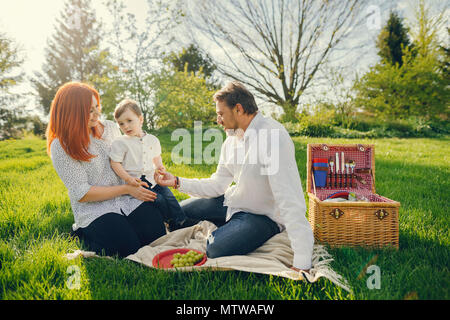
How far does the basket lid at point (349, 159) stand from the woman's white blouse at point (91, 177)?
5.87 feet

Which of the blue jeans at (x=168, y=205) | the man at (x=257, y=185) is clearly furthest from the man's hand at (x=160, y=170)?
the man at (x=257, y=185)

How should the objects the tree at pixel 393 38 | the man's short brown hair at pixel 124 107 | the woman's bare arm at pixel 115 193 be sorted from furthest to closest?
the tree at pixel 393 38 < the man's short brown hair at pixel 124 107 < the woman's bare arm at pixel 115 193

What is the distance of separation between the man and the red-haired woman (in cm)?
73

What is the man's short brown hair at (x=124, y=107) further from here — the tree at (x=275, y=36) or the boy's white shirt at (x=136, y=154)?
the tree at (x=275, y=36)

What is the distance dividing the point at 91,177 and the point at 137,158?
42 cm

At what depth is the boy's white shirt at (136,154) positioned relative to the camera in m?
2.46

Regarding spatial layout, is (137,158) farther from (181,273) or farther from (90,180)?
(181,273)

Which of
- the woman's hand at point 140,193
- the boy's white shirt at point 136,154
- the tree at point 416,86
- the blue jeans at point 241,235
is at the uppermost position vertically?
the tree at point 416,86

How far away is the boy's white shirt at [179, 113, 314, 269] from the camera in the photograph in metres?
1.90

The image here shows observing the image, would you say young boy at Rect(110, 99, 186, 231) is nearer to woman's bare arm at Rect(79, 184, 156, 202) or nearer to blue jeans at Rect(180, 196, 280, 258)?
woman's bare arm at Rect(79, 184, 156, 202)

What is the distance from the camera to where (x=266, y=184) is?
88.4 inches

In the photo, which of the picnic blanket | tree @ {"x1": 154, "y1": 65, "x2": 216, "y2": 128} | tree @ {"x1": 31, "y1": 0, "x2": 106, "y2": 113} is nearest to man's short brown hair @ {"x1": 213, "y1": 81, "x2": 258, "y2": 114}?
the picnic blanket
